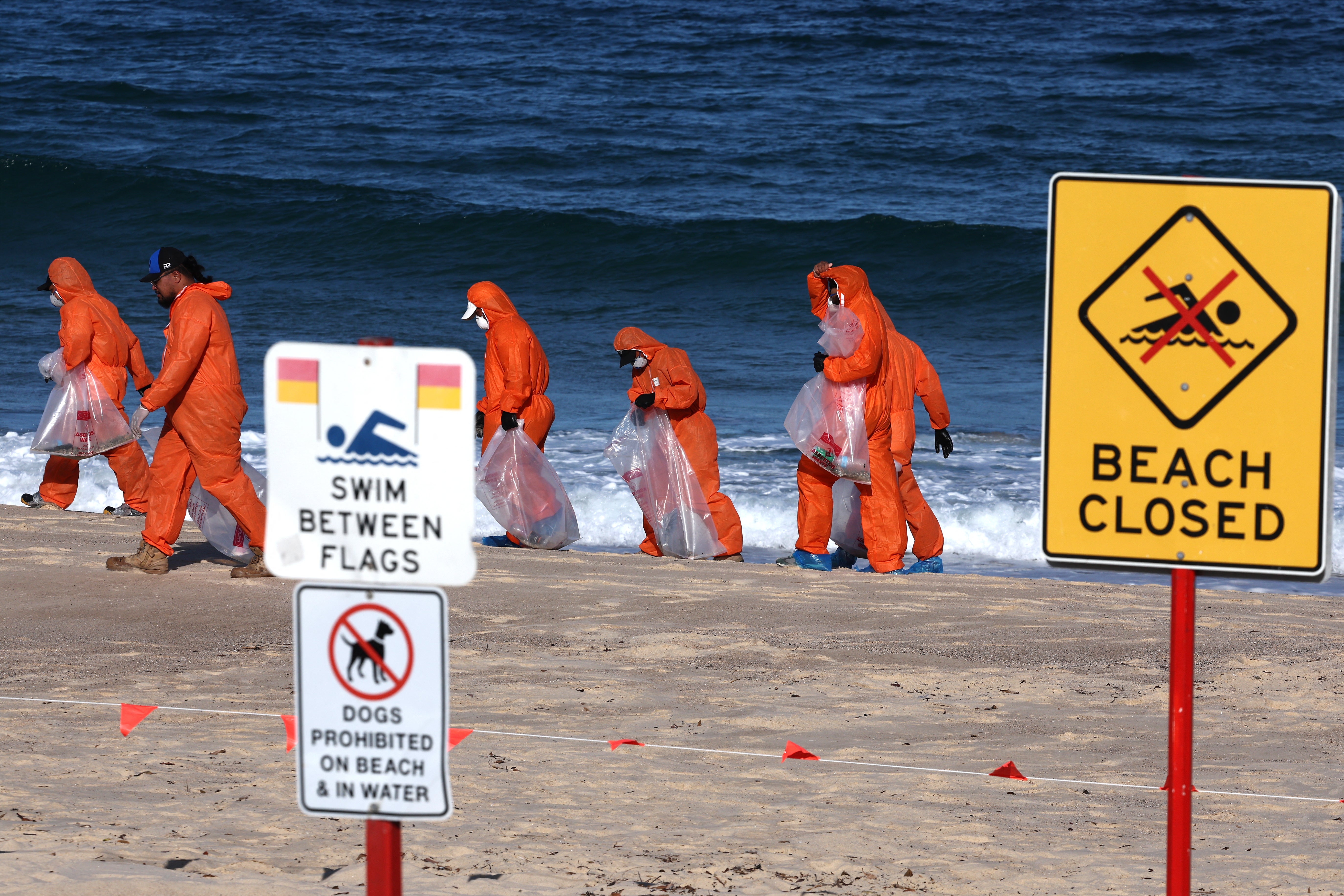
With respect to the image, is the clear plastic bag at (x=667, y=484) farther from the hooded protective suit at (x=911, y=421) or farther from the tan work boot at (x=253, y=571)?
the tan work boot at (x=253, y=571)

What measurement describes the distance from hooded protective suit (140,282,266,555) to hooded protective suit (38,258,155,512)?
1633 millimetres

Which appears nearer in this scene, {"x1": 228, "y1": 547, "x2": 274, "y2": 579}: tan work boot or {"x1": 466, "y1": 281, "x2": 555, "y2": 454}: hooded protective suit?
{"x1": 228, "y1": 547, "x2": 274, "y2": 579}: tan work boot

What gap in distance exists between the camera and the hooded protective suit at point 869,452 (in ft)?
27.8

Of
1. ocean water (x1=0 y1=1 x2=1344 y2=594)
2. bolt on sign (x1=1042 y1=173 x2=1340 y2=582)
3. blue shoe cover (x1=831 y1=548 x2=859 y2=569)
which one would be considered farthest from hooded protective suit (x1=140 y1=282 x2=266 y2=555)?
ocean water (x1=0 y1=1 x2=1344 y2=594)

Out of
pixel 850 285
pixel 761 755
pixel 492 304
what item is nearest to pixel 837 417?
pixel 850 285

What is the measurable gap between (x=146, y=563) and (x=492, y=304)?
8.91 feet

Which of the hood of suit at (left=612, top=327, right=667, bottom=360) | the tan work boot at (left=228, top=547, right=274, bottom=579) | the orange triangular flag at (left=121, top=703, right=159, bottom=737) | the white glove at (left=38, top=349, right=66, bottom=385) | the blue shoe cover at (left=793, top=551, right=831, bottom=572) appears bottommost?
the orange triangular flag at (left=121, top=703, right=159, bottom=737)

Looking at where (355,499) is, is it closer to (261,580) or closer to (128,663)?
(128,663)

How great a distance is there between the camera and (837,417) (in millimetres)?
8594

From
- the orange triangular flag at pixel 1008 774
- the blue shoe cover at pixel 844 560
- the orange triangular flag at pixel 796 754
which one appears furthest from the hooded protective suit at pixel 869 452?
the orange triangular flag at pixel 1008 774

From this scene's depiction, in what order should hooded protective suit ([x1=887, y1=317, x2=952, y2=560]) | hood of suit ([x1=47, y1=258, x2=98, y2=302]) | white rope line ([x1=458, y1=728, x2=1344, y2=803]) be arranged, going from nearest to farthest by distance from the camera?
white rope line ([x1=458, y1=728, x2=1344, y2=803]) → hooded protective suit ([x1=887, y1=317, x2=952, y2=560]) → hood of suit ([x1=47, y1=258, x2=98, y2=302])

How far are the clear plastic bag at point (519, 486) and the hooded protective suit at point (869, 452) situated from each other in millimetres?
1538

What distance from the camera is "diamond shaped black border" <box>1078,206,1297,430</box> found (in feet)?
7.77

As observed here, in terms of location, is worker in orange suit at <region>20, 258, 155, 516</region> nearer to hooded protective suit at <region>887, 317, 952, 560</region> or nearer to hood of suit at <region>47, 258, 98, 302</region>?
hood of suit at <region>47, 258, 98, 302</region>
